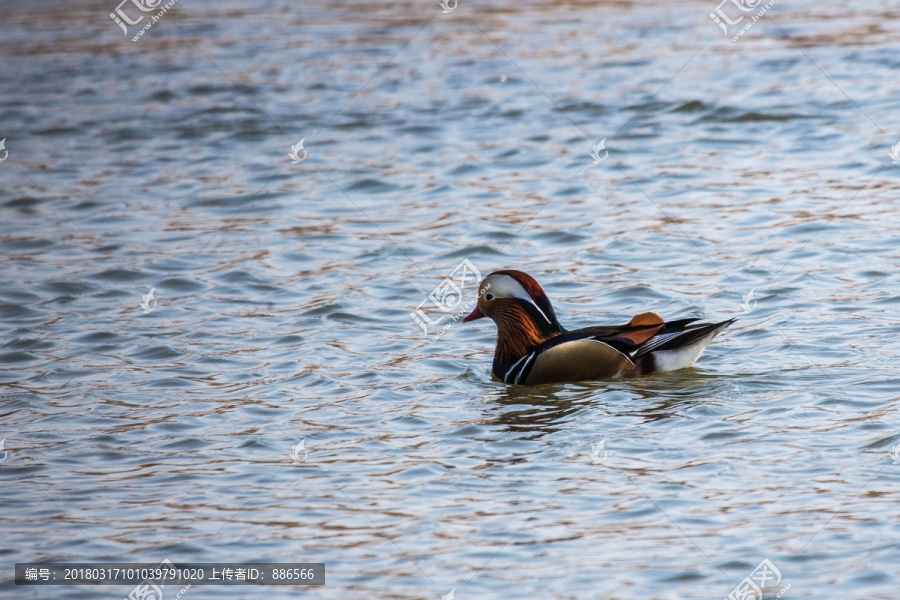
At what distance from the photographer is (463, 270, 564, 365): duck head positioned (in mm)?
9719

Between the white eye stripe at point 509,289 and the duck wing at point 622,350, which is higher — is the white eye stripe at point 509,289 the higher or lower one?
the higher one

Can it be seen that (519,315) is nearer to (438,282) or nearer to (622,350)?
(622,350)

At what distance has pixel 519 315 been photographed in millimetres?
9789

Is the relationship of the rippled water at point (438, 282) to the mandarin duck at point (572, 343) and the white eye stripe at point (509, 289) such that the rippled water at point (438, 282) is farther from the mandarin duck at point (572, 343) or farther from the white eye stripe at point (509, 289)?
the white eye stripe at point (509, 289)

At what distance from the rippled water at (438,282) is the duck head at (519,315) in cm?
44

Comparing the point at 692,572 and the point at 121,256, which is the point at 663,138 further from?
the point at 692,572

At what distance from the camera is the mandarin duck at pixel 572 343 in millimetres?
9188

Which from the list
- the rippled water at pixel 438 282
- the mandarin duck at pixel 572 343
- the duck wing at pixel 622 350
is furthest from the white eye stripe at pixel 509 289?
the rippled water at pixel 438 282

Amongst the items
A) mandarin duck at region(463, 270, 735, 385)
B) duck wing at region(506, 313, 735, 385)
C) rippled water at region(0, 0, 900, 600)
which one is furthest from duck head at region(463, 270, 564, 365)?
rippled water at region(0, 0, 900, 600)

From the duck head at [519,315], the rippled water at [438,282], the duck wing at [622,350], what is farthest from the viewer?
the duck head at [519,315]

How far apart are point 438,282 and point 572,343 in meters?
2.82

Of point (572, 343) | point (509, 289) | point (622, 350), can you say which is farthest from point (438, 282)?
point (622, 350)

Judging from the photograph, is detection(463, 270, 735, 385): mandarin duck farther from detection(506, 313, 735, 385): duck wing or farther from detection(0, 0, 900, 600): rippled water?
detection(0, 0, 900, 600): rippled water

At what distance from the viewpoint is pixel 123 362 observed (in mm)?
10156
